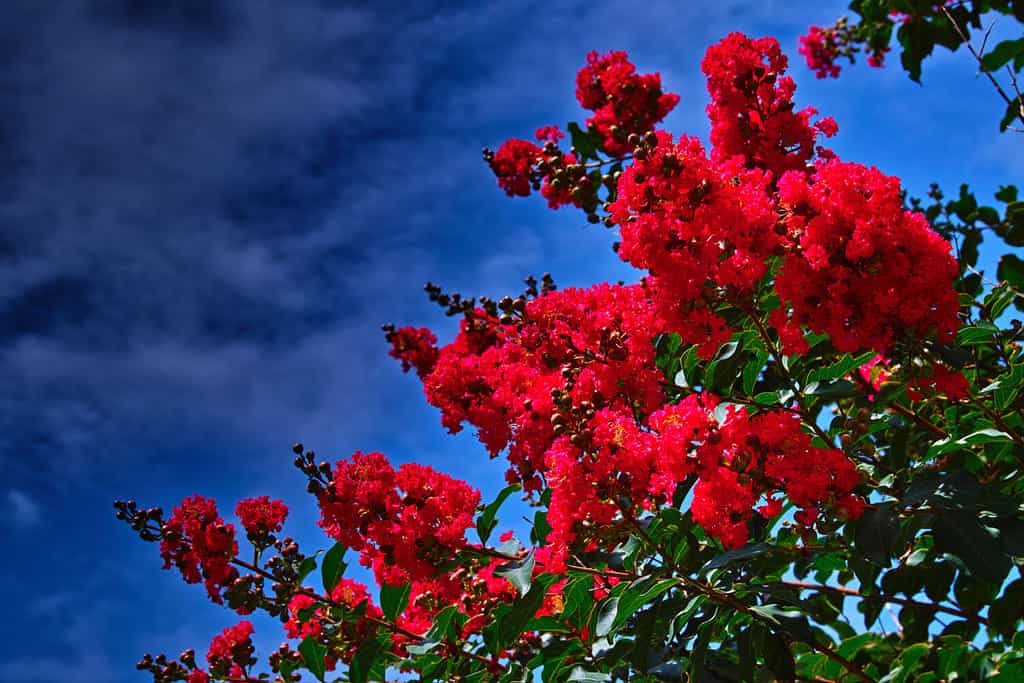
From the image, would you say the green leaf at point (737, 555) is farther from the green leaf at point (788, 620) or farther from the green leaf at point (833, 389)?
the green leaf at point (833, 389)

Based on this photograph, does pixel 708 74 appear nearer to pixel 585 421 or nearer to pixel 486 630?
pixel 585 421

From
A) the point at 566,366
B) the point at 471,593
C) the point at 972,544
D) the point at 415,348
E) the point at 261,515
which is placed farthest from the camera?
the point at 415,348

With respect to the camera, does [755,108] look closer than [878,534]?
No

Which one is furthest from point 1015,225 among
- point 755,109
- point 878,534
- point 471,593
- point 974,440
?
point 471,593

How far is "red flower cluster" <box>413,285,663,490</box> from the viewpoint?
2812mm

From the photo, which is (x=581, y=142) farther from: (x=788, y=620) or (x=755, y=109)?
(x=788, y=620)

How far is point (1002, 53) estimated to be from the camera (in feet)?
12.2

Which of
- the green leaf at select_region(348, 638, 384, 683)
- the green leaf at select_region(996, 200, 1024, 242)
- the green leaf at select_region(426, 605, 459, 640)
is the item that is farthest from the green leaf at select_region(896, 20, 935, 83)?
the green leaf at select_region(348, 638, 384, 683)

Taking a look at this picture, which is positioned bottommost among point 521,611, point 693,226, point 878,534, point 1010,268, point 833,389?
point 878,534

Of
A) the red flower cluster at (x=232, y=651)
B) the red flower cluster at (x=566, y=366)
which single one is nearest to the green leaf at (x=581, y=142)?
the red flower cluster at (x=566, y=366)

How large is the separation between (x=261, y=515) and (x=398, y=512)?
969 mm

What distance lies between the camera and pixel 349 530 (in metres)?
2.96

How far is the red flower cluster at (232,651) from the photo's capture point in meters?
3.83

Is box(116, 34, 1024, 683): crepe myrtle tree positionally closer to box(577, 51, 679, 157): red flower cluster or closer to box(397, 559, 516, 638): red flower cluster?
box(397, 559, 516, 638): red flower cluster
